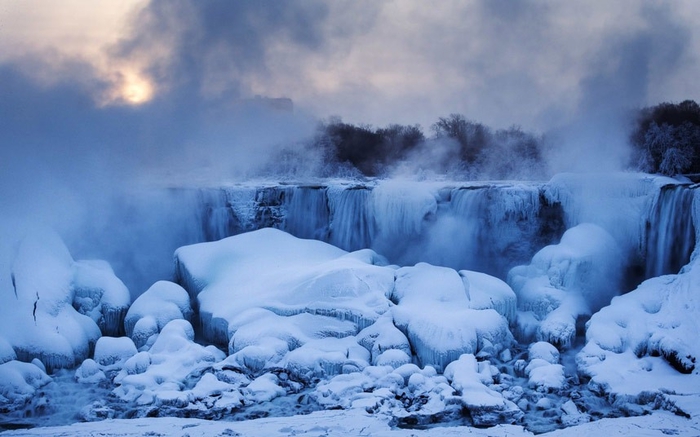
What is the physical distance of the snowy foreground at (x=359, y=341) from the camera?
7.08 m

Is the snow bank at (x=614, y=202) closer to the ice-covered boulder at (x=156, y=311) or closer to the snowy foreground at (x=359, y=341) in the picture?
the snowy foreground at (x=359, y=341)

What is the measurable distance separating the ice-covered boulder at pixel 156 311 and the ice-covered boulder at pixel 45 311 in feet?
1.90

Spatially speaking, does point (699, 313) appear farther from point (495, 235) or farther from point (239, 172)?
point (239, 172)

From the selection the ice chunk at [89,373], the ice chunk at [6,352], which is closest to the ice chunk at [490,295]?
the ice chunk at [89,373]

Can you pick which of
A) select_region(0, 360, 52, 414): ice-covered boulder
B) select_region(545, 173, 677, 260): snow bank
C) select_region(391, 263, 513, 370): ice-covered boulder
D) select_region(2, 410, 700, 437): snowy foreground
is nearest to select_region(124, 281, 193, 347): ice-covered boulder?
select_region(0, 360, 52, 414): ice-covered boulder

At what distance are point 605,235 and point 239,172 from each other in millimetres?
11877

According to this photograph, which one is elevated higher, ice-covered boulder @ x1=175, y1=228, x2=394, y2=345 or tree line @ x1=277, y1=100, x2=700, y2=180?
tree line @ x1=277, y1=100, x2=700, y2=180

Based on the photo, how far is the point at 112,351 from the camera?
888 cm

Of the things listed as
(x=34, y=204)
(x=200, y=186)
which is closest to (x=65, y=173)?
(x=34, y=204)

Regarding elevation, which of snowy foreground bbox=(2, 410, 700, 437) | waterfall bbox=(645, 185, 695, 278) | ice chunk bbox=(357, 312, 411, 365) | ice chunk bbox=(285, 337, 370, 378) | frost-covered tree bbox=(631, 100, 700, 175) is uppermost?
frost-covered tree bbox=(631, 100, 700, 175)

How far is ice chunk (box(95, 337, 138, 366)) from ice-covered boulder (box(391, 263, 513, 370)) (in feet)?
11.8

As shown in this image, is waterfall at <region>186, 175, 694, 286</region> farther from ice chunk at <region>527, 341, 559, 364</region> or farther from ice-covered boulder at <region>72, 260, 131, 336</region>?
ice chunk at <region>527, 341, 559, 364</region>

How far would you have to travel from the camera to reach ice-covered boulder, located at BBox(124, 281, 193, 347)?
959 centimetres

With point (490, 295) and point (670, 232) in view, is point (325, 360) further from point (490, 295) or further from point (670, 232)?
point (670, 232)
